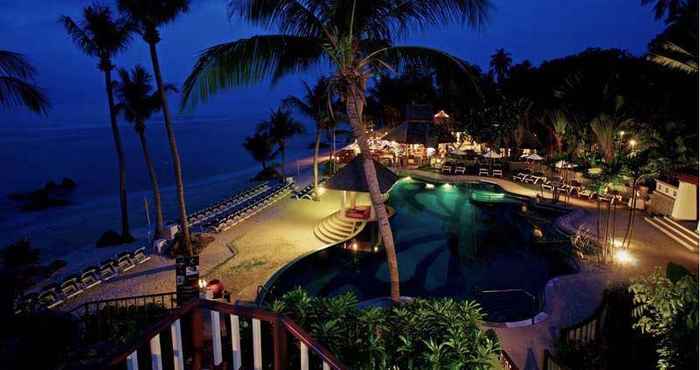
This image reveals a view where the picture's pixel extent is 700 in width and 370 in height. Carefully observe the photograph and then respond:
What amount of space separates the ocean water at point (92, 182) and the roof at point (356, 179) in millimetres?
10496

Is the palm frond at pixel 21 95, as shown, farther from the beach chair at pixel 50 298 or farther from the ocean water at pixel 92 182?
the ocean water at pixel 92 182

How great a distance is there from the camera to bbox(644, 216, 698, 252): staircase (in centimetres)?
1317

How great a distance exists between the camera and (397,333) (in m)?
5.62

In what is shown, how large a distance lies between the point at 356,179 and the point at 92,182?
1888 inches

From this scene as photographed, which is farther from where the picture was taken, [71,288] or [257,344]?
[71,288]

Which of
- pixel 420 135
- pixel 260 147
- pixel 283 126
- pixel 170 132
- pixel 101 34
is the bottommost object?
pixel 260 147

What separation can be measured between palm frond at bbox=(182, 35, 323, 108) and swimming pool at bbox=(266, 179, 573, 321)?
625 cm

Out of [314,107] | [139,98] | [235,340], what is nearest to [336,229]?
[314,107]

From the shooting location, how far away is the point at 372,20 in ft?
24.1

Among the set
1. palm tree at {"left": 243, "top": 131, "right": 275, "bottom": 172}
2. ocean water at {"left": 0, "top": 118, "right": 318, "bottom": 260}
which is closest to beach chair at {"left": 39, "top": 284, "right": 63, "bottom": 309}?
ocean water at {"left": 0, "top": 118, "right": 318, "bottom": 260}

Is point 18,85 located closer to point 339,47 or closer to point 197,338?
point 339,47

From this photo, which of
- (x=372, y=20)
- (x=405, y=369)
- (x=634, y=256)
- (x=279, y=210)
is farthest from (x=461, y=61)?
(x=279, y=210)

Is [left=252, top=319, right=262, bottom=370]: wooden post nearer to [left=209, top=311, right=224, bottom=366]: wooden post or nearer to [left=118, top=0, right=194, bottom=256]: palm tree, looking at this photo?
[left=209, top=311, right=224, bottom=366]: wooden post

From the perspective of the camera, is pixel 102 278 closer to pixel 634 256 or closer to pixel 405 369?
pixel 405 369
